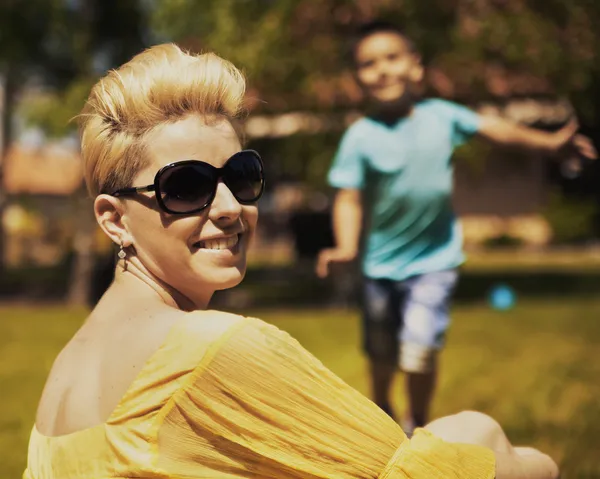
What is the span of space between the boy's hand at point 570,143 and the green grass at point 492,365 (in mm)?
1628

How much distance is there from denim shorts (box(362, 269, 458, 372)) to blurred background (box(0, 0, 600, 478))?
94 centimetres

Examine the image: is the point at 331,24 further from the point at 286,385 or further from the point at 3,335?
the point at 286,385

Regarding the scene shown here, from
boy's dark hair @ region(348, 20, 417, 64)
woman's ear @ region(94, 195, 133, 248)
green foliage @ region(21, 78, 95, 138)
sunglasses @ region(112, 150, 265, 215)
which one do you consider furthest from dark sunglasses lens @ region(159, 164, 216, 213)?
green foliage @ region(21, 78, 95, 138)

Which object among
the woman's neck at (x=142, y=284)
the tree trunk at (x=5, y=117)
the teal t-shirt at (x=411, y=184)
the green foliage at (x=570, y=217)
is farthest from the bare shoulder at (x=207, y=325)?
the green foliage at (x=570, y=217)

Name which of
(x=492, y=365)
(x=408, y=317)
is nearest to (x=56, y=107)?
(x=492, y=365)

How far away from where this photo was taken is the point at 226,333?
5.79 ft

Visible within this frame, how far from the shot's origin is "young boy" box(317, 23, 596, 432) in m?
4.99

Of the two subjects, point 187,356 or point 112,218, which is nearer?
point 187,356

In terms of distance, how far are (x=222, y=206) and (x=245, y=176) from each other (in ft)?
0.35

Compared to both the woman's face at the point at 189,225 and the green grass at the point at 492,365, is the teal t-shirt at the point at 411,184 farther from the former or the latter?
the woman's face at the point at 189,225

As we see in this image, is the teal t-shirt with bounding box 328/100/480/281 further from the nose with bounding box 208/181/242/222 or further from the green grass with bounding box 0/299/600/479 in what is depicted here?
the nose with bounding box 208/181/242/222

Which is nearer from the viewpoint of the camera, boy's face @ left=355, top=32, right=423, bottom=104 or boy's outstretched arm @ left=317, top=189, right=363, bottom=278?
boy's face @ left=355, top=32, right=423, bottom=104

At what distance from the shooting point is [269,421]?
71.0 inches

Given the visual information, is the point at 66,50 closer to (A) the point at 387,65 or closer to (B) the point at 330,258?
(A) the point at 387,65
